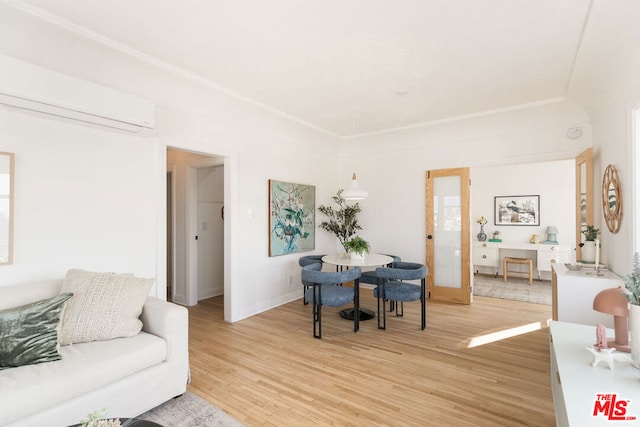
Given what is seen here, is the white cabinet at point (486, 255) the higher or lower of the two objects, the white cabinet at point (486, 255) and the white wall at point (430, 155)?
the lower

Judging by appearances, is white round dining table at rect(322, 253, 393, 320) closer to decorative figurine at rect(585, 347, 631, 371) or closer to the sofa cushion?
the sofa cushion

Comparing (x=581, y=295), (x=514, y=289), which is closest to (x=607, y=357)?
(x=581, y=295)

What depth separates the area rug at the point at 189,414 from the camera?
209 cm

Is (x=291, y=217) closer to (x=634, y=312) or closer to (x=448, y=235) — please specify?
(x=448, y=235)

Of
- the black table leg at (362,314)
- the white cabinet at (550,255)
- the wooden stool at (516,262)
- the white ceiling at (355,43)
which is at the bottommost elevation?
the black table leg at (362,314)

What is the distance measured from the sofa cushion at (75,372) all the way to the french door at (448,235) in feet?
13.9

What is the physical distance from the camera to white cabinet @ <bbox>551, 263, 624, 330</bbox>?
2.79 m

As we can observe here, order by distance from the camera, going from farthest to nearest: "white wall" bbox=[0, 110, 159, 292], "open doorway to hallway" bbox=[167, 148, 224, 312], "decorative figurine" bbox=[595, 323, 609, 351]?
"open doorway to hallway" bbox=[167, 148, 224, 312] < "white wall" bbox=[0, 110, 159, 292] < "decorative figurine" bbox=[595, 323, 609, 351]

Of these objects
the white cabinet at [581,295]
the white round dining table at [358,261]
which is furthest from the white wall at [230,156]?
the white round dining table at [358,261]

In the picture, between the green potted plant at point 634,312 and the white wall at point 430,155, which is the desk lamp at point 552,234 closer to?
the white wall at point 430,155

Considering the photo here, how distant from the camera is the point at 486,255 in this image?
6.77 m

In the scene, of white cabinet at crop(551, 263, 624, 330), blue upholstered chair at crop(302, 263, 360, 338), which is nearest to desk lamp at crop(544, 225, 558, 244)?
white cabinet at crop(551, 263, 624, 330)

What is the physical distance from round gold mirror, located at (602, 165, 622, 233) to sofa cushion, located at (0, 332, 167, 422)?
12.9ft

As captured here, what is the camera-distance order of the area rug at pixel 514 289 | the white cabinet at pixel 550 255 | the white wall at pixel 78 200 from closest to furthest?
the white wall at pixel 78 200 → the area rug at pixel 514 289 → the white cabinet at pixel 550 255
